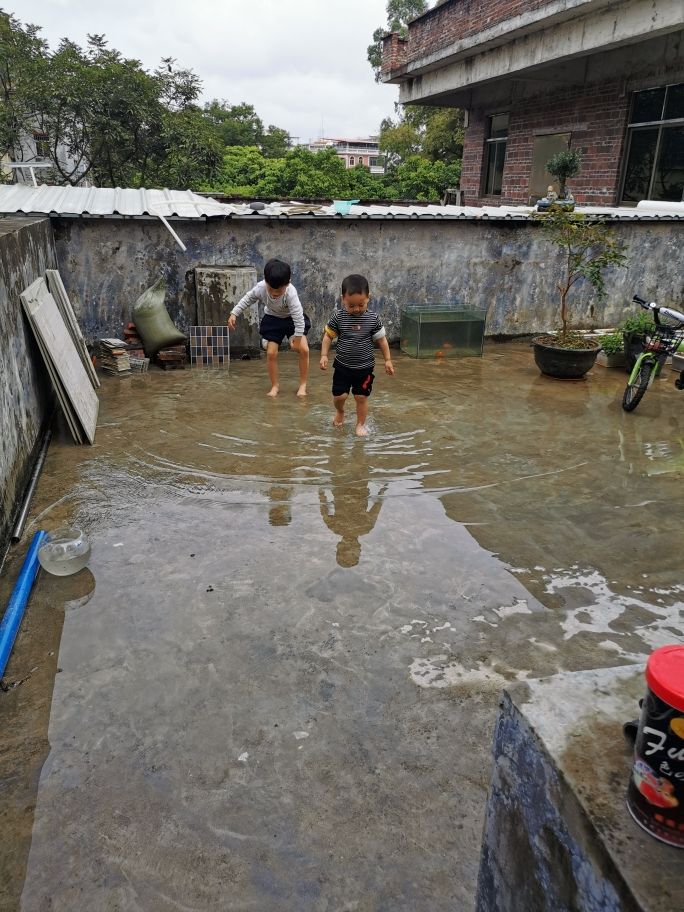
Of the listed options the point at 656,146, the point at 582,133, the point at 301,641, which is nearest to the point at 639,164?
the point at 656,146

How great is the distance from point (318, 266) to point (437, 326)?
1.84m

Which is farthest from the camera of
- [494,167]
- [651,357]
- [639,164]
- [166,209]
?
[494,167]

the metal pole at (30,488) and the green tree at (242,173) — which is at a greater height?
the green tree at (242,173)

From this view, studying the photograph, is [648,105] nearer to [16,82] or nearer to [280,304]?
[280,304]

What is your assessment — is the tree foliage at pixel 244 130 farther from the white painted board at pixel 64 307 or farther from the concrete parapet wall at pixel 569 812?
the concrete parapet wall at pixel 569 812

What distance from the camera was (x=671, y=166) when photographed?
12.1m

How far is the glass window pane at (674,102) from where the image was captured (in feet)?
38.1

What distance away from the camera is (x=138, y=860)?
2064 millimetres

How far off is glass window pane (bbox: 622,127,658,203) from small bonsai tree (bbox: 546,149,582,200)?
1.02 meters

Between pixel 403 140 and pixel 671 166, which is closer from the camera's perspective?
pixel 671 166

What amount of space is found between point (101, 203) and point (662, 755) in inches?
353

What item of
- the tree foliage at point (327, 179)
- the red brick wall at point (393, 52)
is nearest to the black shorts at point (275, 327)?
the red brick wall at point (393, 52)

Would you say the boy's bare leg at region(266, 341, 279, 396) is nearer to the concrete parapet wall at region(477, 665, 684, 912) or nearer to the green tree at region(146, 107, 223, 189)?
the concrete parapet wall at region(477, 665, 684, 912)

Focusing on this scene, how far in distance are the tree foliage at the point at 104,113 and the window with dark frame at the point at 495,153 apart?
931cm
